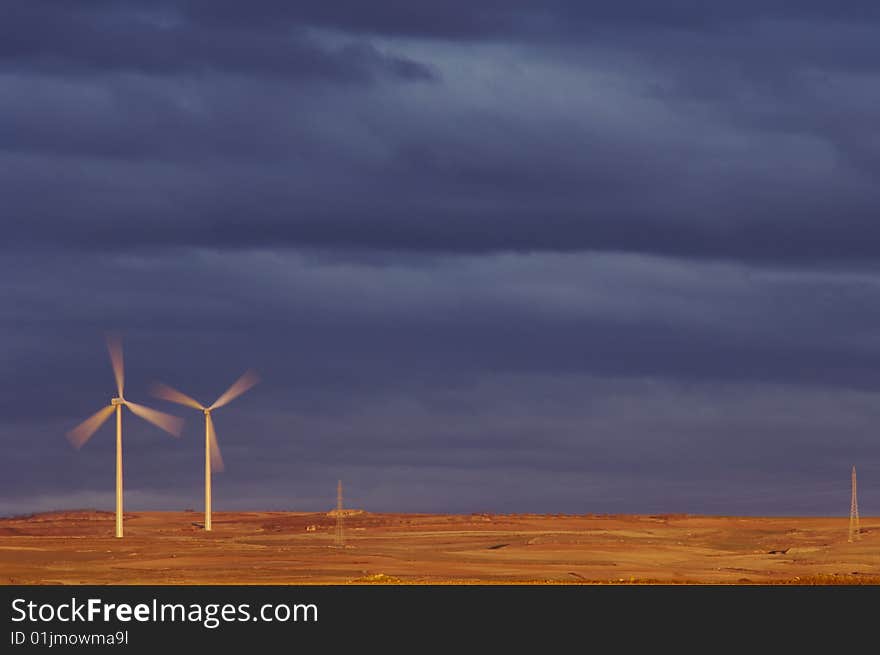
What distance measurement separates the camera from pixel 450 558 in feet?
474

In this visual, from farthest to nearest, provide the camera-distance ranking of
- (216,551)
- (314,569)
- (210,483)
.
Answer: (210,483)
(216,551)
(314,569)

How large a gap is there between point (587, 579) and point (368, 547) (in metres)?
41.5

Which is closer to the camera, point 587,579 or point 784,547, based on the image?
point 587,579

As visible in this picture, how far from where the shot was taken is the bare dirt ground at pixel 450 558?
406 ft

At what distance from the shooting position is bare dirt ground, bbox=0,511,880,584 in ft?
406

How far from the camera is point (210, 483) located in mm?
174125

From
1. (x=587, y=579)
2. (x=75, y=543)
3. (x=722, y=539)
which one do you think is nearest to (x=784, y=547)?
(x=722, y=539)
